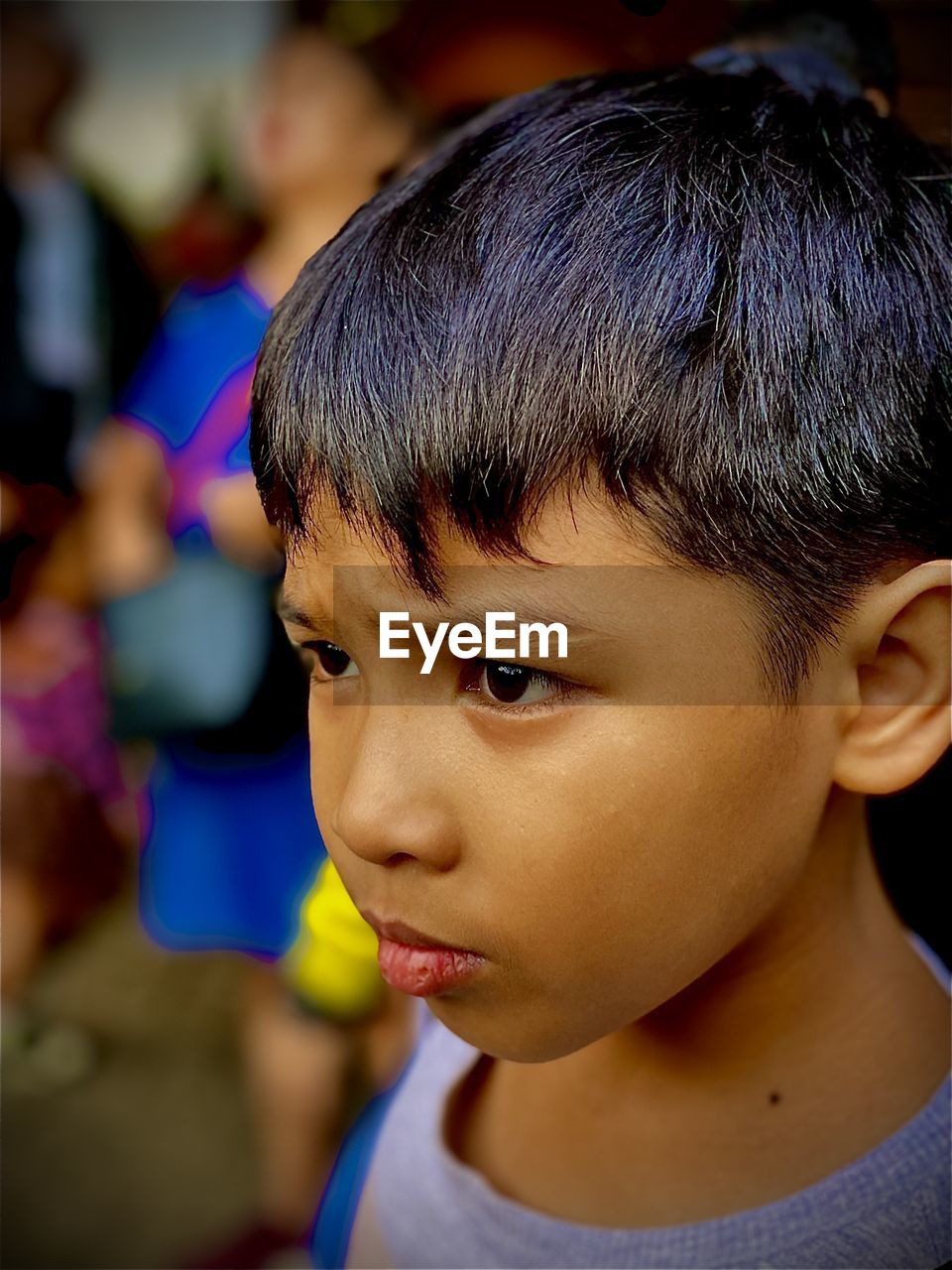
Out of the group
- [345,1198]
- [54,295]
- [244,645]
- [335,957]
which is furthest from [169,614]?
[54,295]

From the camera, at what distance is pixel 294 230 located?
110 cm

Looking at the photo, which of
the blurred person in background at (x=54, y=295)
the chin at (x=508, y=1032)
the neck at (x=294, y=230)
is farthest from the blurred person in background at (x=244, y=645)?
the chin at (x=508, y=1032)

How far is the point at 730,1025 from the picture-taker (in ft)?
1.82

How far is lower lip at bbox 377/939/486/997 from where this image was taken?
46 cm

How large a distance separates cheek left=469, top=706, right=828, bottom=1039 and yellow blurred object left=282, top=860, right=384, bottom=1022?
176mm

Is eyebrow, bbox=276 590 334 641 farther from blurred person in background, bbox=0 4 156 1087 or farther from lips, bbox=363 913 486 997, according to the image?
blurred person in background, bbox=0 4 156 1087

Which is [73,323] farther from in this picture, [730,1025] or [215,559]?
[730,1025]

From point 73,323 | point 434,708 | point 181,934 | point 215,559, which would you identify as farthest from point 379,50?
point 181,934

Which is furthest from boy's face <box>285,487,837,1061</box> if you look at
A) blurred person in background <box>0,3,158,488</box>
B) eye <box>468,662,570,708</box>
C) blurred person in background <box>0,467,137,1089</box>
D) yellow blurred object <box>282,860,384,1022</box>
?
blurred person in background <box>0,3,158,488</box>

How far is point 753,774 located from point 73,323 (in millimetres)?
1303

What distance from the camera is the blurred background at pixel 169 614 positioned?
984 millimetres

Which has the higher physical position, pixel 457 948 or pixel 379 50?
pixel 379 50

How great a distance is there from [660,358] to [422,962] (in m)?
0.25

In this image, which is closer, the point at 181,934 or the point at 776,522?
the point at 776,522
